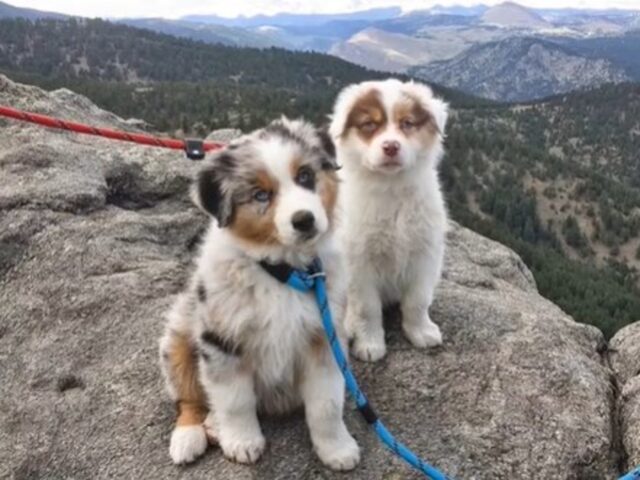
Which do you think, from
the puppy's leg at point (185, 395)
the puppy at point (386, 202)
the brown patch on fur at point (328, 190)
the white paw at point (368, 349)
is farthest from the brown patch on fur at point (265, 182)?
the white paw at point (368, 349)

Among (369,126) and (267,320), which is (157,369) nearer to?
(267,320)

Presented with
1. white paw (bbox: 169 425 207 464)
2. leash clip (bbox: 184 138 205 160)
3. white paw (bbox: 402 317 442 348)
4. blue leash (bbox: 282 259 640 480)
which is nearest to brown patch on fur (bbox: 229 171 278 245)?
blue leash (bbox: 282 259 640 480)

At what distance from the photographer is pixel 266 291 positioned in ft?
15.4

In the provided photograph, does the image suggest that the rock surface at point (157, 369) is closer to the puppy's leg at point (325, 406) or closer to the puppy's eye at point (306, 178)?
the puppy's leg at point (325, 406)

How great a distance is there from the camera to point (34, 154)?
32.0 ft

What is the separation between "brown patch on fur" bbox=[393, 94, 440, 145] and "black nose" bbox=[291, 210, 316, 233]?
2129 millimetres

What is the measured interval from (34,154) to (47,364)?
3.93 m

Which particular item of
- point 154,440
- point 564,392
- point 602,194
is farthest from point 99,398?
point 602,194

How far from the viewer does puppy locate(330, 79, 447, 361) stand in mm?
6180

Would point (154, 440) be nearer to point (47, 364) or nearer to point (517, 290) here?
point (47, 364)

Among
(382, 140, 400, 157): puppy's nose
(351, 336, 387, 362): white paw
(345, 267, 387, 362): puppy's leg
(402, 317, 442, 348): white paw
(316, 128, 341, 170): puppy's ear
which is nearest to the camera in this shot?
(316, 128, 341, 170): puppy's ear

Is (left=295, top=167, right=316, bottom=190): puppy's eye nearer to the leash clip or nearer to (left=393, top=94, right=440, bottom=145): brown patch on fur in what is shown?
(left=393, top=94, right=440, bottom=145): brown patch on fur

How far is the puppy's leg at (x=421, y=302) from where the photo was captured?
20.8 feet

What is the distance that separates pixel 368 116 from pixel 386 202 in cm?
78
